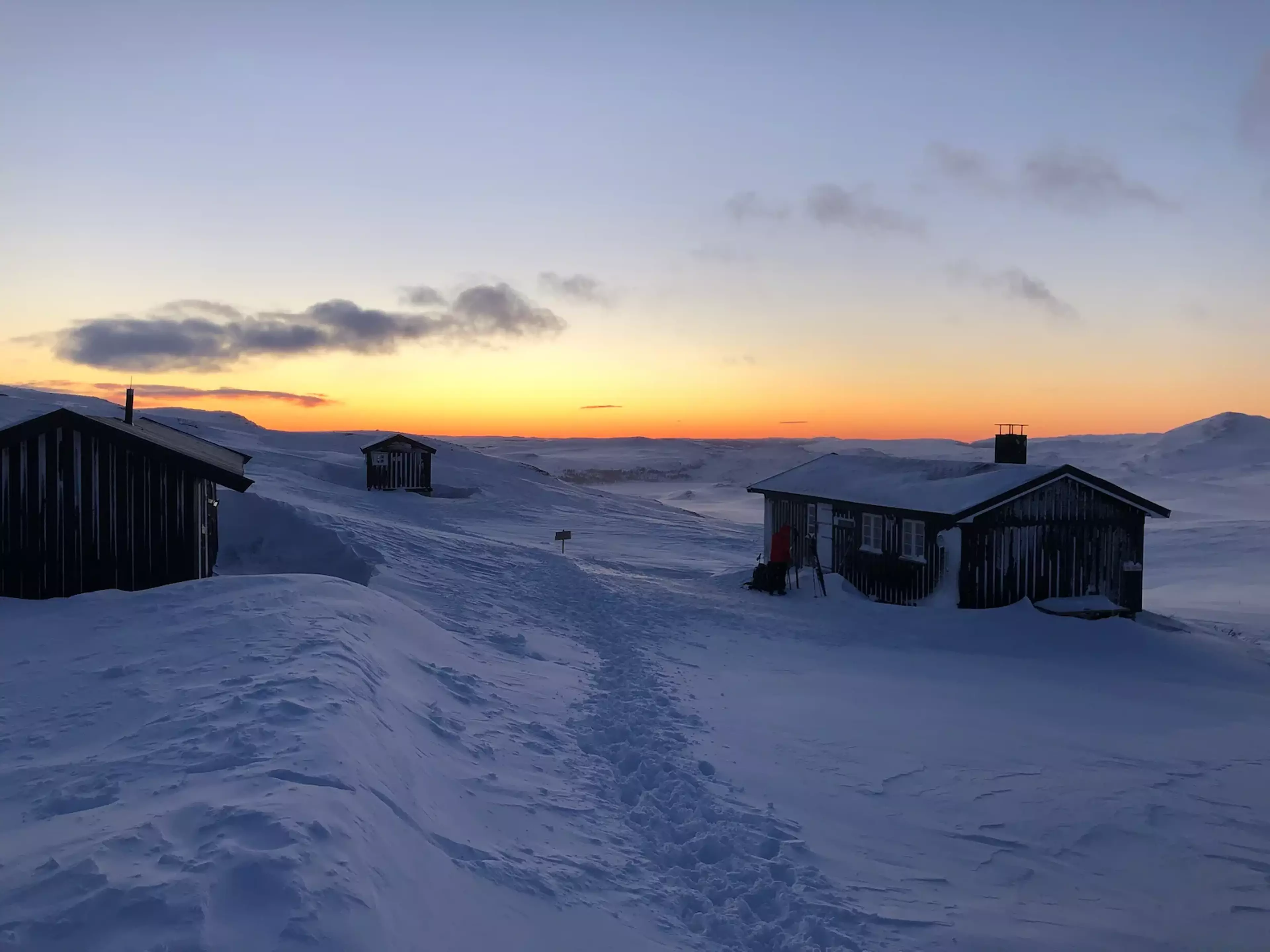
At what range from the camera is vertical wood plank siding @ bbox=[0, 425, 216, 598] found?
12812 mm

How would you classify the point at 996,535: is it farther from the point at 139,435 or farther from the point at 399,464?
the point at 399,464

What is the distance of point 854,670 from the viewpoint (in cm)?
1545

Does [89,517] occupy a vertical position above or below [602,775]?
above

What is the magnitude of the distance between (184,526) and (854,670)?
12777mm

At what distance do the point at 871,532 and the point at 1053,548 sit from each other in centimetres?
467

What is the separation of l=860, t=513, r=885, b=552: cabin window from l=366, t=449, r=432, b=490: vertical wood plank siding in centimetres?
2790

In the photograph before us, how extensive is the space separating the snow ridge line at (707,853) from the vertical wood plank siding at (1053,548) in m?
12.0

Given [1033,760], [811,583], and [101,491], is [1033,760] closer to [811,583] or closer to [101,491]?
[811,583]

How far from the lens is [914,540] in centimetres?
2131

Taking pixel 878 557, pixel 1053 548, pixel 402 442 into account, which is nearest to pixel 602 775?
pixel 878 557

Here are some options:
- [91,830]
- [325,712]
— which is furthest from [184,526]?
[91,830]

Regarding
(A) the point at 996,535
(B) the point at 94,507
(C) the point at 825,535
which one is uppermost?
(B) the point at 94,507

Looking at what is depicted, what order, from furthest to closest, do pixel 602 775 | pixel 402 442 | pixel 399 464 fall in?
pixel 402 442, pixel 399 464, pixel 602 775

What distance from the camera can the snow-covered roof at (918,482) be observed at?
20.2 meters
